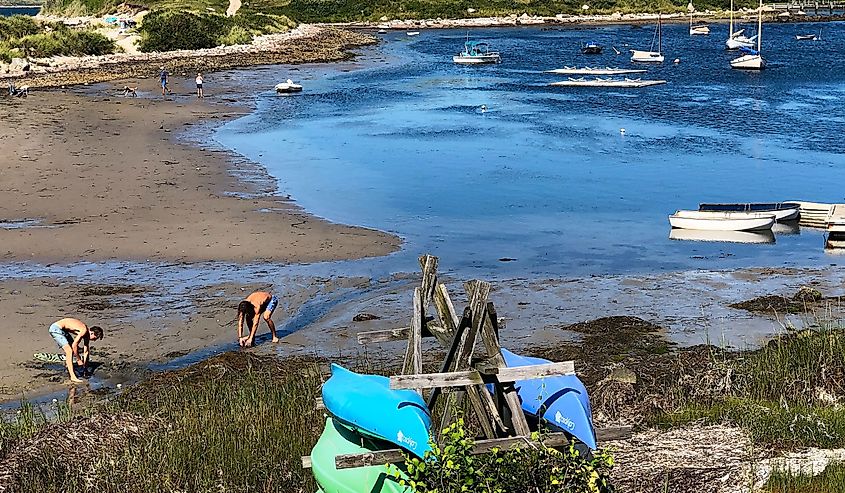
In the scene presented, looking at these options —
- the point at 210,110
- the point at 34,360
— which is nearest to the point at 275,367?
the point at 34,360

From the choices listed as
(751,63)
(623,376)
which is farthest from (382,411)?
(751,63)

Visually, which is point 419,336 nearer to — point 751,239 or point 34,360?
point 34,360

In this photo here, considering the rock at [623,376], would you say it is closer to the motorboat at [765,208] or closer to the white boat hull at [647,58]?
the motorboat at [765,208]

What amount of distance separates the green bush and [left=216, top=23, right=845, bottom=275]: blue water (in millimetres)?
13728

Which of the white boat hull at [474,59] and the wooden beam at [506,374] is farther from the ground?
the wooden beam at [506,374]

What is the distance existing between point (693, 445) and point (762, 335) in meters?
6.83

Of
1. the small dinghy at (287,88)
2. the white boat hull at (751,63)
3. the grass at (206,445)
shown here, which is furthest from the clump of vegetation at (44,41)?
the grass at (206,445)

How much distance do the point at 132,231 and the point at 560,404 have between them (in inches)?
681

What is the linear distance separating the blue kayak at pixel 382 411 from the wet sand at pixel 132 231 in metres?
7.49

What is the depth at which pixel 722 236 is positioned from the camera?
24453mm

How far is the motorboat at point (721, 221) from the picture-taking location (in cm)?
2458

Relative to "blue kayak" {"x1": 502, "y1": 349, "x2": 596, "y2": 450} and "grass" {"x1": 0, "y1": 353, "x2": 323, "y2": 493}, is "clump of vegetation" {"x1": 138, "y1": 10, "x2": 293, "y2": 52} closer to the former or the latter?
"grass" {"x1": 0, "y1": 353, "x2": 323, "y2": 493}

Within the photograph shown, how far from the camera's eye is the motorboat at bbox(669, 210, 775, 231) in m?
24.6

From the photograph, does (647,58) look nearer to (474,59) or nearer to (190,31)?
(474,59)
